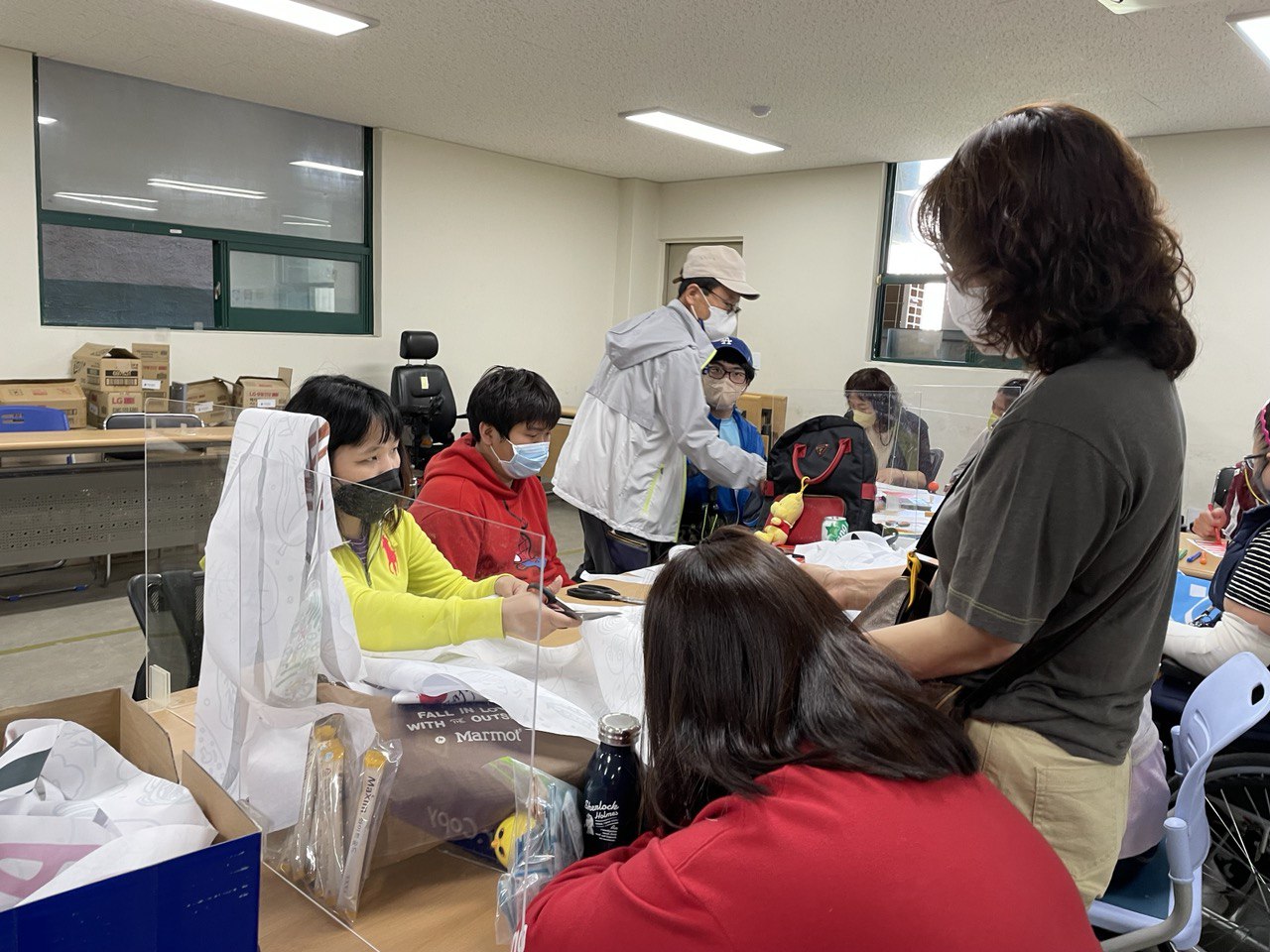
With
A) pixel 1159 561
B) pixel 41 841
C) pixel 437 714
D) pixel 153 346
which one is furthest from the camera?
pixel 153 346

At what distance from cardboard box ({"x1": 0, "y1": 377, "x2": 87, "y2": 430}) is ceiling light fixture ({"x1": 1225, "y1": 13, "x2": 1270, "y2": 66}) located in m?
5.77

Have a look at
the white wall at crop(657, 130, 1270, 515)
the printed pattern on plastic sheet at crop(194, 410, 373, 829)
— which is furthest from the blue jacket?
the printed pattern on plastic sheet at crop(194, 410, 373, 829)

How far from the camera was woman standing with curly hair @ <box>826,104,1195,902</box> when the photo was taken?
973mm

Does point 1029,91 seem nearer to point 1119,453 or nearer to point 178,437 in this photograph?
point 1119,453

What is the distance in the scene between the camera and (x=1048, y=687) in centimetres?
107

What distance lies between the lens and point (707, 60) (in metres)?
4.38

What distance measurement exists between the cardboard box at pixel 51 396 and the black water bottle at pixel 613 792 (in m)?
4.81

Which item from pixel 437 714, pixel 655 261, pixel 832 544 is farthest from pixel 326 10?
pixel 655 261

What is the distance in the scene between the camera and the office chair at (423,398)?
20.0 ft

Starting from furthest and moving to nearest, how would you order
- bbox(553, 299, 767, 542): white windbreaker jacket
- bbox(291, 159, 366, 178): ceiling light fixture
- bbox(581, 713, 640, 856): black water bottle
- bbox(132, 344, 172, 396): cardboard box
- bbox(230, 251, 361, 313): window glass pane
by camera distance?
bbox(291, 159, 366, 178): ceiling light fixture, bbox(230, 251, 361, 313): window glass pane, bbox(132, 344, 172, 396): cardboard box, bbox(553, 299, 767, 542): white windbreaker jacket, bbox(581, 713, 640, 856): black water bottle

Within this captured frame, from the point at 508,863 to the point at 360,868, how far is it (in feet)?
0.51

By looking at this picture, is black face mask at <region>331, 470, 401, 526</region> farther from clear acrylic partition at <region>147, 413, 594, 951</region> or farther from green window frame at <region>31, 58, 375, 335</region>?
green window frame at <region>31, 58, 375, 335</region>

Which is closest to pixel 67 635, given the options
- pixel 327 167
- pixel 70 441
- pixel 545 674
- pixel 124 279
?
pixel 70 441

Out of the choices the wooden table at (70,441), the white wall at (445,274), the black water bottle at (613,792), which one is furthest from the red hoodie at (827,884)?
the white wall at (445,274)
